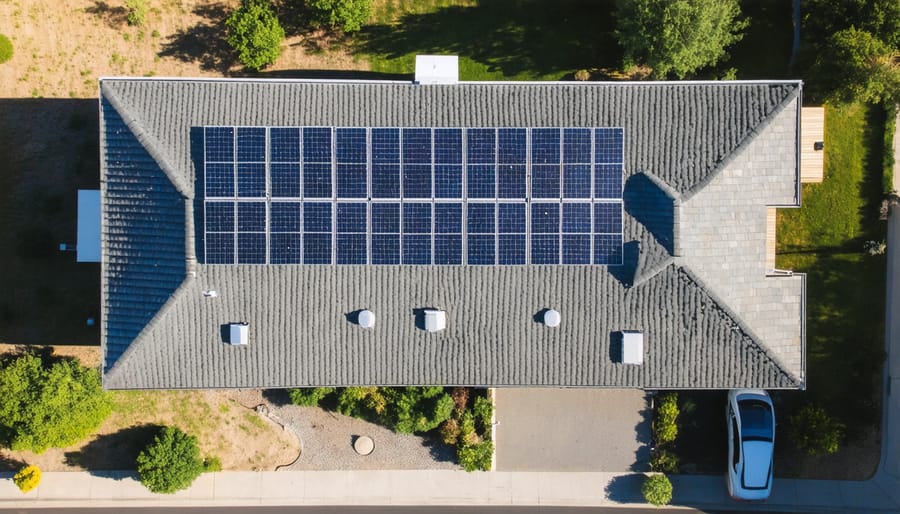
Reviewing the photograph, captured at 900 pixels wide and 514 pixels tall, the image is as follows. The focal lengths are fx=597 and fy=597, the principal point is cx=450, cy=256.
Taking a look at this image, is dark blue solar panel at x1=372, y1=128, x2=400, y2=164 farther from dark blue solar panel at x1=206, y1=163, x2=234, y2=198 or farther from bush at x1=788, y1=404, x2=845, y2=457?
bush at x1=788, y1=404, x2=845, y2=457

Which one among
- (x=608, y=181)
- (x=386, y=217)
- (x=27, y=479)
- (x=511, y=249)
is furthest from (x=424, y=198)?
(x=27, y=479)

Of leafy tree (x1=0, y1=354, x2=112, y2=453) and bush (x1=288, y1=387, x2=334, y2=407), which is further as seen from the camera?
bush (x1=288, y1=387, x2=334, y2=407)

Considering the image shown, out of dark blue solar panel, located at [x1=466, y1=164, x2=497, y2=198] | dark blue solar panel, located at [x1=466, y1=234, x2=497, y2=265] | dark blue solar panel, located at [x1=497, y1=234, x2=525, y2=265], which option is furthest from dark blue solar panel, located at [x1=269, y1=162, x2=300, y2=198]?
dark blue solar panel, located at [x1=497, y1=234, x2=525, y2=265]

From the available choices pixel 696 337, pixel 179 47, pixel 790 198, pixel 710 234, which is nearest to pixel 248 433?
pixel 179 47

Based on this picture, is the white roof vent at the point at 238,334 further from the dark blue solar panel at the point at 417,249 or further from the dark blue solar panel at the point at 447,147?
the dark blue solar panel at the point at 447,147

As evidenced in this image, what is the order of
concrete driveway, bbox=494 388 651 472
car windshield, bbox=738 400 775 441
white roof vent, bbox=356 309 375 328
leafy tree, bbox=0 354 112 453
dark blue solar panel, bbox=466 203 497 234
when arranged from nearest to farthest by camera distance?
dark blue solar panel, bbox=466 203 497 234 < white roof vent, bbox=356 309 375 328 < leafy tree, bbox=0 354 112 453 < car windshield, bbox=738 400 775 441 < concrete driveway, bbox=494 388 651 472

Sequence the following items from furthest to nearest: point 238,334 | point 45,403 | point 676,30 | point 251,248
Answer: point 45,403
point 676,30
point 238,334
point 251,248

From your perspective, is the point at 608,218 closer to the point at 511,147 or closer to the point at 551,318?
the point at 551,318
